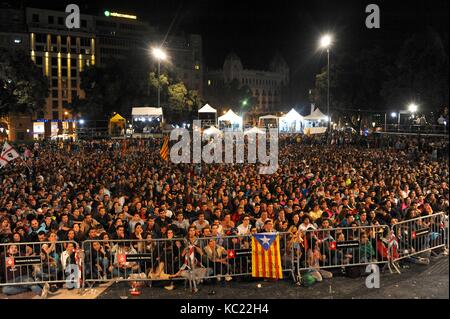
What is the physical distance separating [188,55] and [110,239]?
102132 mm

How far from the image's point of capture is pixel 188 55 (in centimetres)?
10838

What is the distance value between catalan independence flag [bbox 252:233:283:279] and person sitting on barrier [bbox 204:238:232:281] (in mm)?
563

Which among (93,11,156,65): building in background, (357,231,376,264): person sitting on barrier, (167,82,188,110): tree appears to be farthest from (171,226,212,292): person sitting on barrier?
(93,11,156,65): building in background

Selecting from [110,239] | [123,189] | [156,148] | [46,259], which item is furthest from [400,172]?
[156,148]

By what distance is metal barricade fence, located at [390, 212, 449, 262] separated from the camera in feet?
32.7

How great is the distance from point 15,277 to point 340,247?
6.02 metres

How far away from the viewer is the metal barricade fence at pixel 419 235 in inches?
392

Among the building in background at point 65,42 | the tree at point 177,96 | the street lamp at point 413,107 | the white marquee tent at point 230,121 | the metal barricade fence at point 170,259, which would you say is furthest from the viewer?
the building in background at point 65,42

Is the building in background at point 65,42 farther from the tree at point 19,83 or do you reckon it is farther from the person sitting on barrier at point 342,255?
the person sitting on barrier at point 342,255

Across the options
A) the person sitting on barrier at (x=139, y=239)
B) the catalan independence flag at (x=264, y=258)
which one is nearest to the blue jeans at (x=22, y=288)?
the person sitting on barrier at (x=139, y=239)

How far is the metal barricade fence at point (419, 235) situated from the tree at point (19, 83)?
47.0 meters

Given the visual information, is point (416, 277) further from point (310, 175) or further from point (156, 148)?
point (156, 148)

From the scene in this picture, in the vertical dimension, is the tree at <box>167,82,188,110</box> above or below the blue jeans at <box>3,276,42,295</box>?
above

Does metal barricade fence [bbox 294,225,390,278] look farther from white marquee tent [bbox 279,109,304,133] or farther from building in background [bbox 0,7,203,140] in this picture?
building in background [bbox 0,7,203,140]
